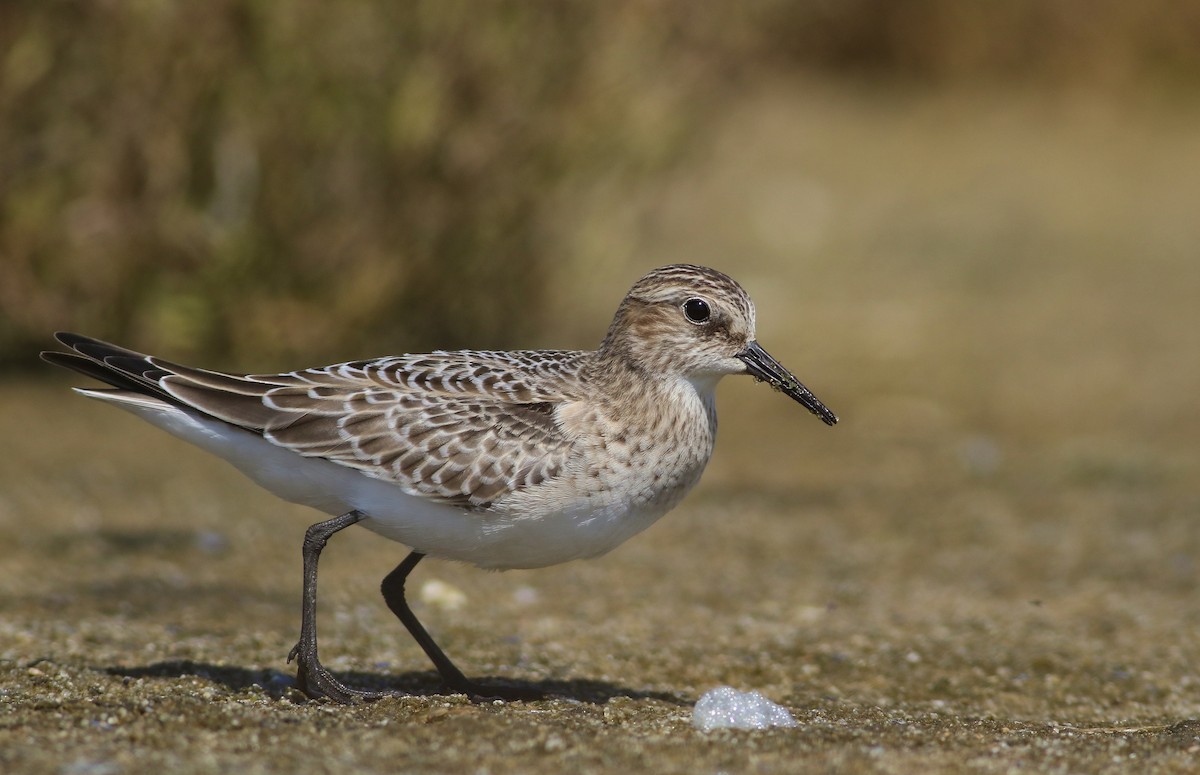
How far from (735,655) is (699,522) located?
Result: 2.07 m

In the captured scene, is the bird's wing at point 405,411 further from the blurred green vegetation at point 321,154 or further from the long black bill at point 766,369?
the blurred green vegetation at point 321,154

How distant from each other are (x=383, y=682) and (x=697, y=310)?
169 cm

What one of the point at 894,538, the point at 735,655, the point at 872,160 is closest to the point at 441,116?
the point at 894,538

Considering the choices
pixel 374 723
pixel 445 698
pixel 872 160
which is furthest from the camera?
pixel 872 160

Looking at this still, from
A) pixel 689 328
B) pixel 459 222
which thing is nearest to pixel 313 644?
pixel 689 328

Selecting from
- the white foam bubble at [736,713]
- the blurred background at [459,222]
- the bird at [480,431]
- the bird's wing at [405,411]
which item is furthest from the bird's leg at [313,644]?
the blurred background at [459,222]

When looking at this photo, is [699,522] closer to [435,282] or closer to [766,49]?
[435,282]

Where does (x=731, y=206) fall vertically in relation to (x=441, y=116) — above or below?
above

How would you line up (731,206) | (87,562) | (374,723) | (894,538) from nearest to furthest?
(374,723) < (87,562) < (894,538) < (731,206)

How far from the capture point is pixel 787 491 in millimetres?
8562

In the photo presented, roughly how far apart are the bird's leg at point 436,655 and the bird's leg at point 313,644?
12.9 inches

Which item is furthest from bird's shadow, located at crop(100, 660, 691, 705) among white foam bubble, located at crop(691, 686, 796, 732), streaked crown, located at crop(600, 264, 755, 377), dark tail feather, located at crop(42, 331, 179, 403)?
streaked crown, located at crop(600, 264, 755, 377)

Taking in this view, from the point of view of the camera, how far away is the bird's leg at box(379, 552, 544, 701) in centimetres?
514

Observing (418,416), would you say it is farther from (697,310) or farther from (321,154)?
(321,154)
